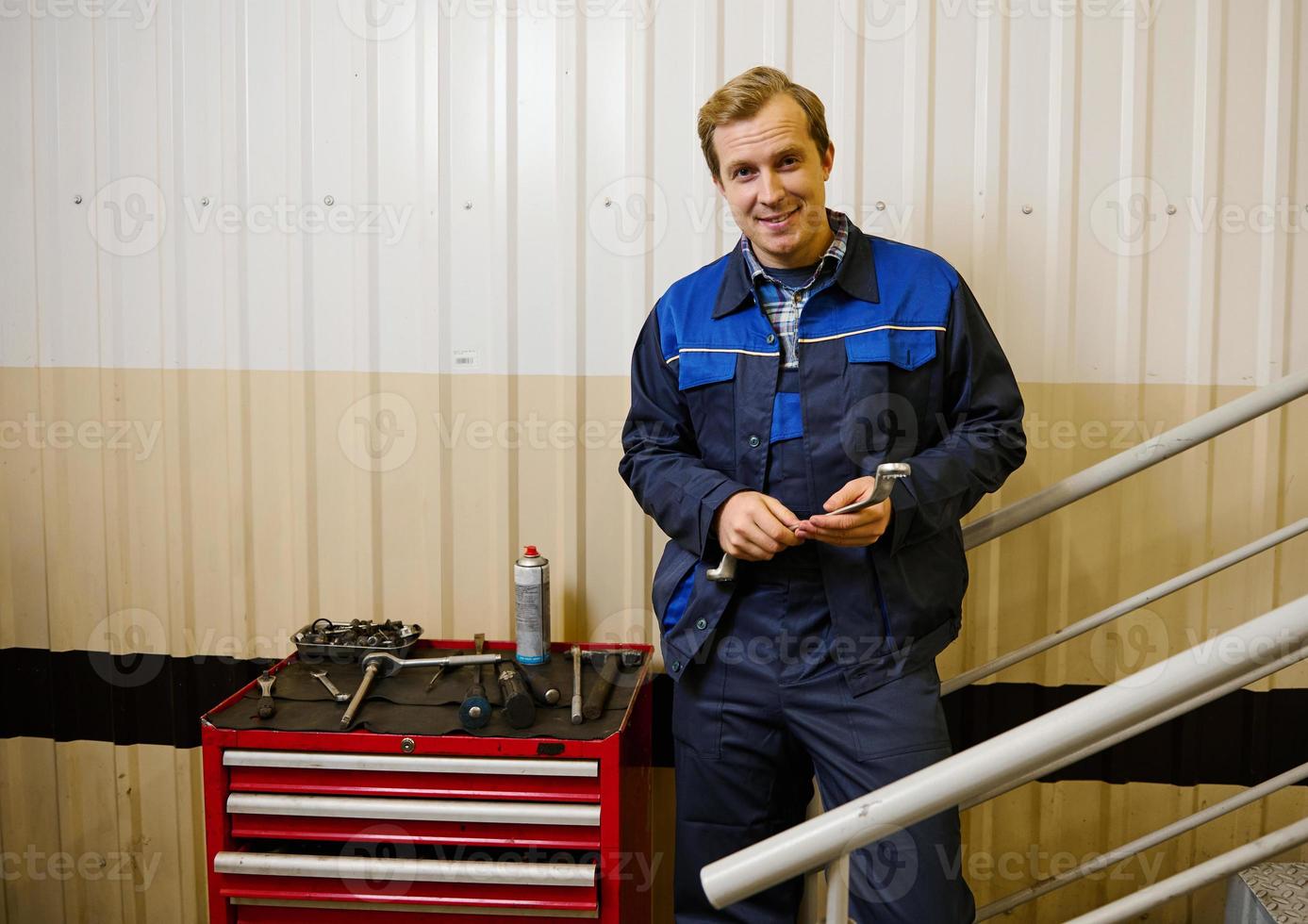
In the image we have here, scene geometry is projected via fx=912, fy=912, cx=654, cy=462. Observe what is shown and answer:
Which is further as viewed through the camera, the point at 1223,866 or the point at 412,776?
the point at 412,776

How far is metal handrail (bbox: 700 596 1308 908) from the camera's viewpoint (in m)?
0.80

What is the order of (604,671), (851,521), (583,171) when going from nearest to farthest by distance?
(851,521) → (604,671) → (583,171)

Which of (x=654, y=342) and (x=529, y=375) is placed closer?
(x=654, y=342)

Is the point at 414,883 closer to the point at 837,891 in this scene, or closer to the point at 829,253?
the point at 837,891

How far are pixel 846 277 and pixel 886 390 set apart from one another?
0.71 ft

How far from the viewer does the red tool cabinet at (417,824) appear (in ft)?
5.17

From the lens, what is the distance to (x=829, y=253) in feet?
5.38

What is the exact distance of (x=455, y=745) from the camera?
159 centimetres

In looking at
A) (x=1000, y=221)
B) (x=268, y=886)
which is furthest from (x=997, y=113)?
(x=268, y=886)

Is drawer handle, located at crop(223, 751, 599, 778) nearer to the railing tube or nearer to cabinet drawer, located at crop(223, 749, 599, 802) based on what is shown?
cabinet drawer, located at crop(223, 749, 599, 802)

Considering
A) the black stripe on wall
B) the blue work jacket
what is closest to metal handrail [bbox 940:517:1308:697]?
the blue work jacket

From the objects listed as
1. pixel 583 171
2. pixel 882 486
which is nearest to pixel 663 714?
pixel 882 486

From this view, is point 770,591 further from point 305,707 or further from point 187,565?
point 187,565

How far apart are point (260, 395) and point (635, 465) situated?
1036 mm
